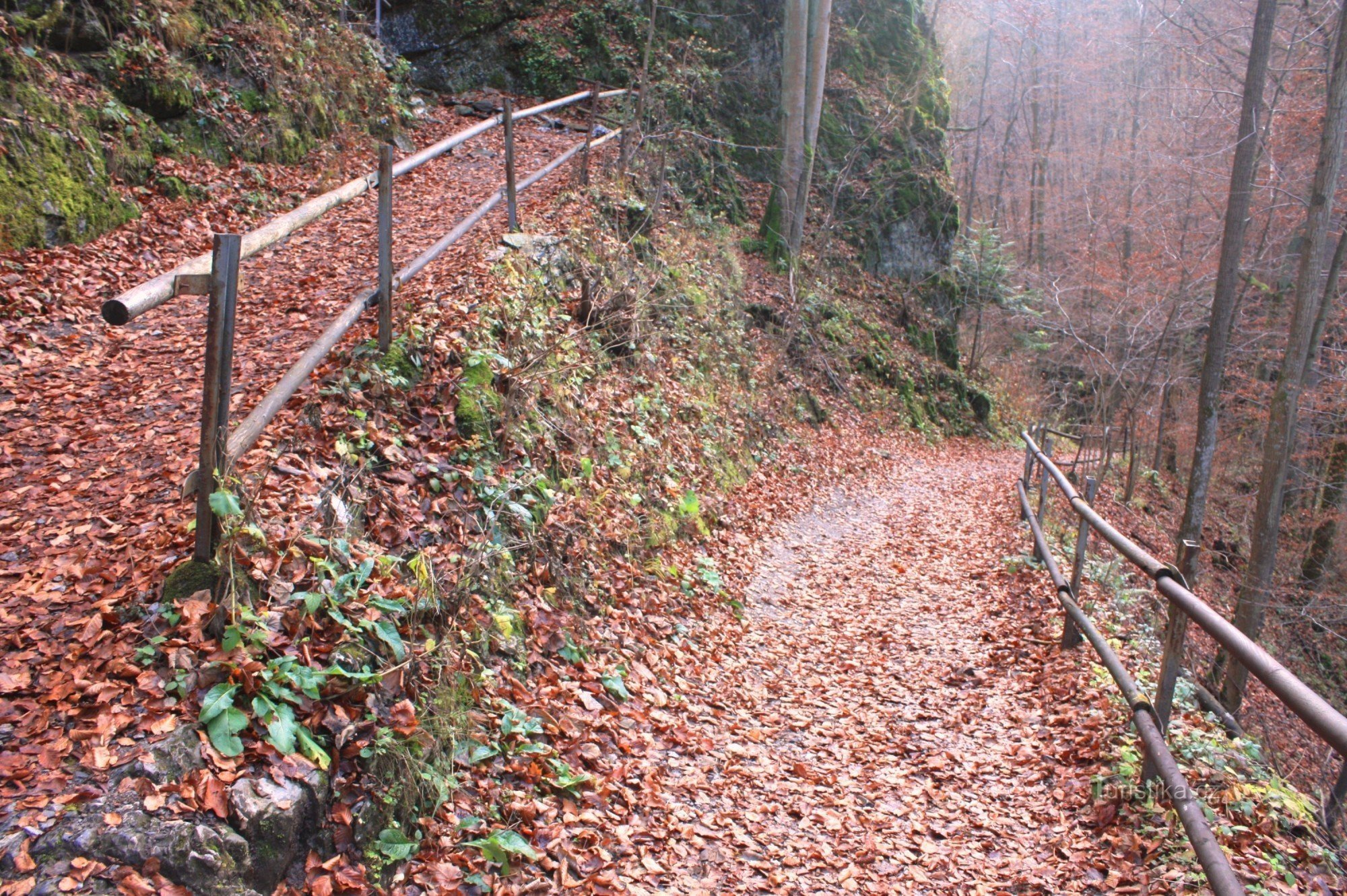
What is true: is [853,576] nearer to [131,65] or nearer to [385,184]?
[385,184]

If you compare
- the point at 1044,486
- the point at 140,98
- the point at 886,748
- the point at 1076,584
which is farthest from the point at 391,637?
the point at 140,98

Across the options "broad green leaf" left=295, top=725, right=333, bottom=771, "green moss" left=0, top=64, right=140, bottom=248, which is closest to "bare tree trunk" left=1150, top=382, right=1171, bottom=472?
"broad green leaf" left=295, top=725, right=333, bottom=771

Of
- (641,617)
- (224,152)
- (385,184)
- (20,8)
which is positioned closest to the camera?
(385,184)

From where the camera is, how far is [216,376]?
3250 millimetres

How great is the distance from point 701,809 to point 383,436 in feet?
9.67

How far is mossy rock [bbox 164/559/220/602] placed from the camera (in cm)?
326

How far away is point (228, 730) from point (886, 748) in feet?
12.3

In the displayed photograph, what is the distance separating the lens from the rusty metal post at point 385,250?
17.2 feet

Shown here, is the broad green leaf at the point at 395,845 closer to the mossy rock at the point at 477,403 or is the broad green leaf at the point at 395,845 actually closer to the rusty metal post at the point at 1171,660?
the mossy rock at the point at 477,403

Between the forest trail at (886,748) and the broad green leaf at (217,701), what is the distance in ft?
6.37

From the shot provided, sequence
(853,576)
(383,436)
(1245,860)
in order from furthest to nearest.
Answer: (853,576), (383,436), (1245,860)

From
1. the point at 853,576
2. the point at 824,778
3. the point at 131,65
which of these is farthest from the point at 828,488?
the point at 131,65

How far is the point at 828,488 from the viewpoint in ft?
40.4

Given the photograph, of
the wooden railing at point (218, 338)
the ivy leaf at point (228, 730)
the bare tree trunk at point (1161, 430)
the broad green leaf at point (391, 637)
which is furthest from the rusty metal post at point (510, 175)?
the bare tree trunk at point (1161, 430)
